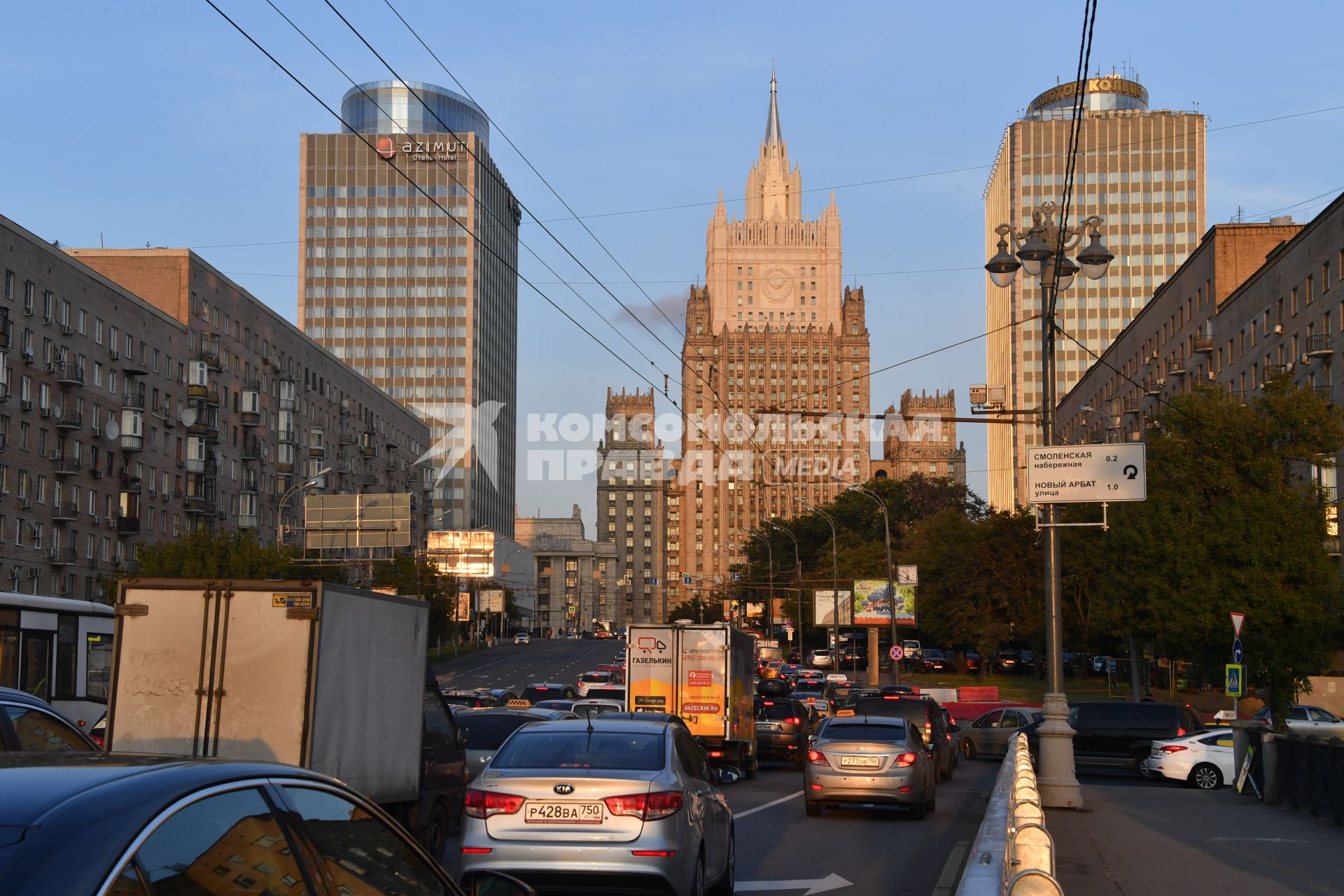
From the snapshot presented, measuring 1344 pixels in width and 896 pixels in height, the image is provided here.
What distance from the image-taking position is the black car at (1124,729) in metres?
32.2

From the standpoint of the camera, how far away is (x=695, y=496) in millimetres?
197000

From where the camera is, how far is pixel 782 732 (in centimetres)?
3275

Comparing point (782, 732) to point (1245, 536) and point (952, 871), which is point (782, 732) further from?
point (952, 871)

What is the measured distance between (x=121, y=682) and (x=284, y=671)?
1.34 m

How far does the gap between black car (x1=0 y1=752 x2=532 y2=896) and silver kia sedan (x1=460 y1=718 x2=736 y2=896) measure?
19.1ft

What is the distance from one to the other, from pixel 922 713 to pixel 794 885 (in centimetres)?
1538

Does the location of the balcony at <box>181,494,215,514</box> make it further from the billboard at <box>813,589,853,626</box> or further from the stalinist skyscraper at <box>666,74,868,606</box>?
the stalinist skyscraper at <box>666,74,868,606</box>

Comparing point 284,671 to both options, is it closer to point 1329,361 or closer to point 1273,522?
point 1273,522

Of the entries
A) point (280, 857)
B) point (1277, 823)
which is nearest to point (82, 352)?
point (1277, 823)

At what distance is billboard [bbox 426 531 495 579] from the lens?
105625mm

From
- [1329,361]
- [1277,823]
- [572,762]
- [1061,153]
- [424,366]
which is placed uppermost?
[1061,153]

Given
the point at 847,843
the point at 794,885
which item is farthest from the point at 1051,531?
the point at 794,885

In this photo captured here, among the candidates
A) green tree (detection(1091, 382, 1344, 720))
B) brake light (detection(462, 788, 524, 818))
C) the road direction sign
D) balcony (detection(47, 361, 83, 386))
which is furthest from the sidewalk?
balcony (detection(47, 361, 83, 386))

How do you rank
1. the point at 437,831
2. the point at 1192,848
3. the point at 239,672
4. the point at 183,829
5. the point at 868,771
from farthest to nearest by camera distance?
the point at 868,771, the point at 1192,848, the point at 437,831, the point at 239,672, the point at 183,829
